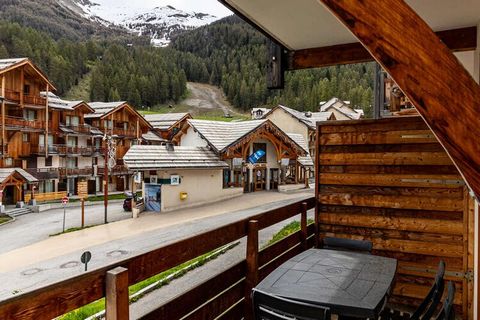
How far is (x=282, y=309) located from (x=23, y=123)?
27.1 m

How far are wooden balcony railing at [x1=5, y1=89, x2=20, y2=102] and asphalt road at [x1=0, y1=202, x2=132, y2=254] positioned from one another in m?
7.34

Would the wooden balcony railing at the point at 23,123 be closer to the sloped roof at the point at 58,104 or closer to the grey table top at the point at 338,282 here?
the sloped roof at the point at 58,104

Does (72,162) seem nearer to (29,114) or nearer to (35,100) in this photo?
(29,114)

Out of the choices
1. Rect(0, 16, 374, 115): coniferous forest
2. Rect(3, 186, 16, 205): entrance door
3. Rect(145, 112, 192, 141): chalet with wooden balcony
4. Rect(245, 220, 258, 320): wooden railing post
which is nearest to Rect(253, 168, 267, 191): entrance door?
Rect(145, 112, 192, 141): chalet with wooden balcony

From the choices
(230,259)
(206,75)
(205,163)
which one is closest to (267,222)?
(230,259)

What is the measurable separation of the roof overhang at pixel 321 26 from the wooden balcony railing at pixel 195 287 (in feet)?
5.08

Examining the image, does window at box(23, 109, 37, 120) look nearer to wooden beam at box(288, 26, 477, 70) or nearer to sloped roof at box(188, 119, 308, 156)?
sloped roof at box(188, 119, 308, 156)

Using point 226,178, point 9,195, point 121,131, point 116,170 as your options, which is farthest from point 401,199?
point 121,131

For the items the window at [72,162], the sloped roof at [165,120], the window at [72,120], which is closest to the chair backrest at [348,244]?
the window at [72,162]

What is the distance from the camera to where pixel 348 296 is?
191 cm

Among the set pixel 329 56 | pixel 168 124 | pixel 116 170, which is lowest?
pixel 116 170

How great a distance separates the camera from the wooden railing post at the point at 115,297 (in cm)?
140

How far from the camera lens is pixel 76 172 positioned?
28.0 metres

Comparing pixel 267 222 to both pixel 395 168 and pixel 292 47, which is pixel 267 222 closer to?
pixel 395 168
